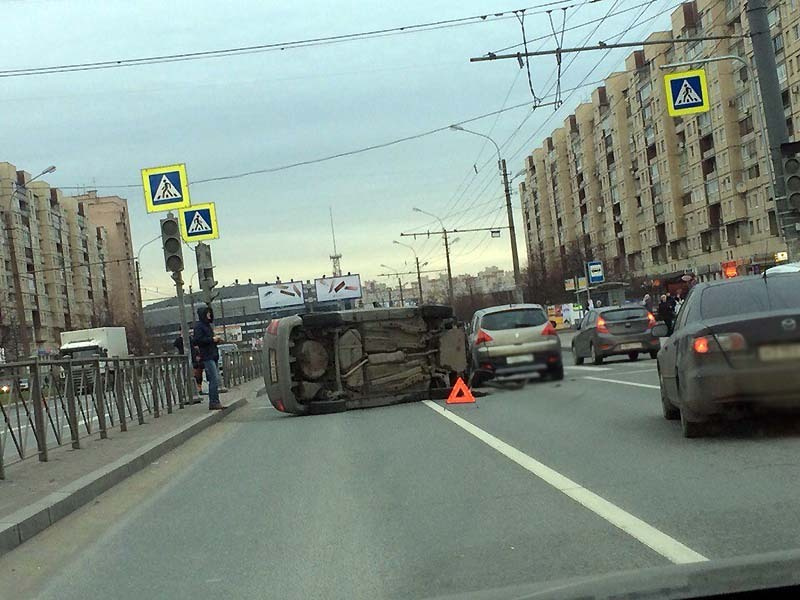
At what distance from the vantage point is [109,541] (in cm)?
642

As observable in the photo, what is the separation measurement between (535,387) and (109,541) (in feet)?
13.7

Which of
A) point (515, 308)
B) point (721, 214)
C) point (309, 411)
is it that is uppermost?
point (721, 214)

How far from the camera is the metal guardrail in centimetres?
936

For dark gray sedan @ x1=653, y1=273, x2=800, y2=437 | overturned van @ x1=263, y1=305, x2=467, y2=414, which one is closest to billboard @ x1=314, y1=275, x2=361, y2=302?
overturned van @ x1=263, y1=305, x2=467, y2=414

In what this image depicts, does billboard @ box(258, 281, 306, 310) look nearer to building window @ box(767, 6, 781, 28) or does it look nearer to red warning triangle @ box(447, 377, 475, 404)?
building window @ box(767, 6, 781, 28)

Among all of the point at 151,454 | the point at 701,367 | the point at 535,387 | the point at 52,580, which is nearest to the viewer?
the point at 52,580

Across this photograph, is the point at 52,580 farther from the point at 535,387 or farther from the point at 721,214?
Result: the point at 721,214

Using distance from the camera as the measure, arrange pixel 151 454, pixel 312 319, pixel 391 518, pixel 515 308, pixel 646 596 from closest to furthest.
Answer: pixel 646 596 < pixel 391 518 < pixel 515 308 < pixel 151 454 < pixel 312 319

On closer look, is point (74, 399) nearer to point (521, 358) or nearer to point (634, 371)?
point (521, 358)

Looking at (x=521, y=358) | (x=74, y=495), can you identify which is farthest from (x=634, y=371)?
(x=74, y=495)

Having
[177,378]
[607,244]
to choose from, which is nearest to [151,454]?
[177,378]

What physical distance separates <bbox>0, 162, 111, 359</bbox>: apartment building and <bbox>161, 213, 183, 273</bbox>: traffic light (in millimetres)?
60297

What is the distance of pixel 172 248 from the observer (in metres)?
17.8

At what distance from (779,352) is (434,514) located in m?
3.38
